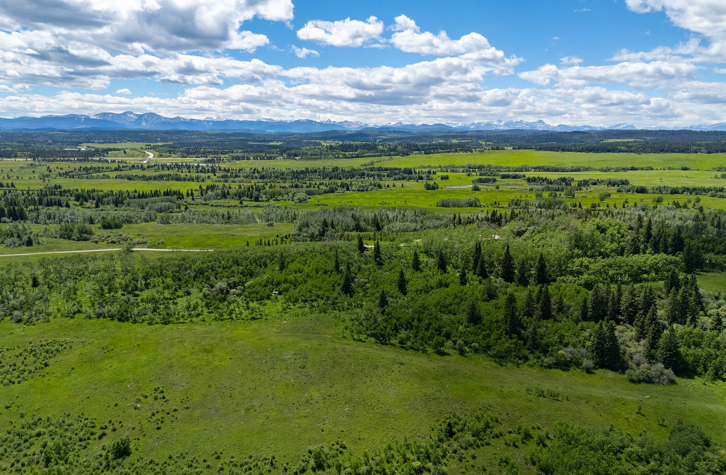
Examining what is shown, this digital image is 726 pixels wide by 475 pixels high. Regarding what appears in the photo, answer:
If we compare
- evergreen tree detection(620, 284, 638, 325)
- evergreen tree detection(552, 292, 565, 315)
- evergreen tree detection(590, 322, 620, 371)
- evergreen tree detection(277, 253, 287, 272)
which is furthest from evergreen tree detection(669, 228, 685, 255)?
evergreen tree detection(277, 253, 287, 272)

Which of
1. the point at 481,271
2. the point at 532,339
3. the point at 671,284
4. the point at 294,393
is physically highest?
the point at 671,284

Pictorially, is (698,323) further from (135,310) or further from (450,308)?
(135,310)

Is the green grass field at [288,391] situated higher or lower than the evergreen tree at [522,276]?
lower

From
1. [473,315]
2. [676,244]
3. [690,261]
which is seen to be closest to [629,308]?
[473,315]

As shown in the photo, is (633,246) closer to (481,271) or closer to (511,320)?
(481,271)

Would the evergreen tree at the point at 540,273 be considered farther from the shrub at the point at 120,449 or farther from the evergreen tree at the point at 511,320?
the shrub at the point at 120,449

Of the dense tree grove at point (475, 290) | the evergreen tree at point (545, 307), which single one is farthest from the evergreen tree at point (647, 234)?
the evergreen tree at point (545, 307)

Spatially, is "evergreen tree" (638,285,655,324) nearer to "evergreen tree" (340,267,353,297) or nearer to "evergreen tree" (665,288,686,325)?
"evergreen tree" (665,288,686,325)
